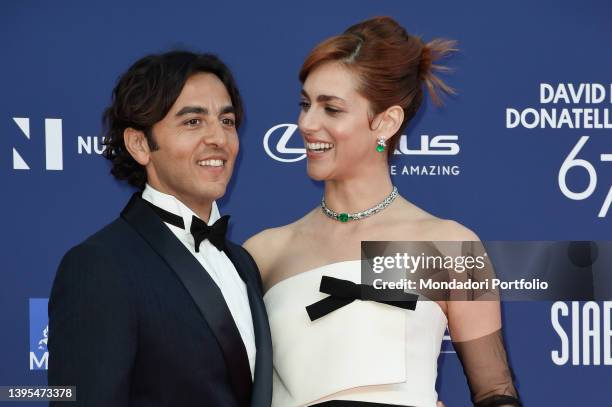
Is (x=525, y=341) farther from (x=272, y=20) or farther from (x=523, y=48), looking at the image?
(x=272, y=20)

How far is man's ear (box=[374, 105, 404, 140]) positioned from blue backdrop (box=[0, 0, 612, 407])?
48 cm

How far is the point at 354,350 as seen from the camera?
211 centimetres

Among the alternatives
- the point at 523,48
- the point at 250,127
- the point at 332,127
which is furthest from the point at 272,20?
the point at 523,48

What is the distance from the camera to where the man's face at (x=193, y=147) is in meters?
1.98

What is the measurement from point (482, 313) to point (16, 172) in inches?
65.4

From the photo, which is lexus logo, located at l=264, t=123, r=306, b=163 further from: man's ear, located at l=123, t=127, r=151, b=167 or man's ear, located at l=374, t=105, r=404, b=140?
man's ear, located at l=123, t=127, r=151, b=167

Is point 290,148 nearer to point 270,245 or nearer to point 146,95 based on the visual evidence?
point 270,245

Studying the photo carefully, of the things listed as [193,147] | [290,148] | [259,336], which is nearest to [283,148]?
[290,148]

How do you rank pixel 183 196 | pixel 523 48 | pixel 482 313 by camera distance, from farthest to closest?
pixel 523 48 → pixel 482 313 → pixel 183 196

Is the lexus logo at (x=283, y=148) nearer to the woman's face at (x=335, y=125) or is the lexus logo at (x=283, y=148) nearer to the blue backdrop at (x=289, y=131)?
the blue backdrop at (x=289, y=131)

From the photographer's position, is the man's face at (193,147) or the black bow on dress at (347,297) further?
the black bow on dress at (347,297)

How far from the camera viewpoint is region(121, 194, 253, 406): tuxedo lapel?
179 centimetres

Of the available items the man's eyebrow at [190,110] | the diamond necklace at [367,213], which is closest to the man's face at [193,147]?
the man's eyebrow at [190,110]

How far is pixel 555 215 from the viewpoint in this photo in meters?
2.70
